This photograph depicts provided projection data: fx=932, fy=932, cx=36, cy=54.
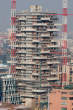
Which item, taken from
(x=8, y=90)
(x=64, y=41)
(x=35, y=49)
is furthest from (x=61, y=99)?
(x=64, y=41)

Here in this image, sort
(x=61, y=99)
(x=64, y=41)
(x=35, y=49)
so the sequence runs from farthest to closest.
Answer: (x=64, y=41), (x=35, y=49), (x=61, y=99)

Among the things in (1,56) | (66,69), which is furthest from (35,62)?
(1,56)

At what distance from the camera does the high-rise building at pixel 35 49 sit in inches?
1834

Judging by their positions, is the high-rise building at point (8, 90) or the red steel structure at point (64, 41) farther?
the red steel structure at point (64, 41)

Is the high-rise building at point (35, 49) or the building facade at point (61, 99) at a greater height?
the high-rise building at point (35, 49)

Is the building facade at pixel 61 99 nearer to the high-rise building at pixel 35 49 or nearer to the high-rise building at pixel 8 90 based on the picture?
the high-rise building at pixel 8 90

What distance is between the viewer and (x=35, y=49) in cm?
4684

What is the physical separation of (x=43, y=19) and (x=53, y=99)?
6736mm

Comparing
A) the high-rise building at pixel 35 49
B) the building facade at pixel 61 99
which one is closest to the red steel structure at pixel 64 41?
the high-rise building at pixel 35 49

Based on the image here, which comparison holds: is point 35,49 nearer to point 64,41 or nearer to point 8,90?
point 8,90

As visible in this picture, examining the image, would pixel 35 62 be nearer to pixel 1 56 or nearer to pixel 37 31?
pixel 37 31

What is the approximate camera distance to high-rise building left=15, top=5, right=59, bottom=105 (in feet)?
153

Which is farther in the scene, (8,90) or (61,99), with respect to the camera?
(8,90)

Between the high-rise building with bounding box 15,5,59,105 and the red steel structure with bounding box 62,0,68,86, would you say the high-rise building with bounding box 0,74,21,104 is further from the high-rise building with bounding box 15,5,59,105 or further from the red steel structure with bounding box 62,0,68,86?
the red steel structure with bounding box 62,0,68,86
